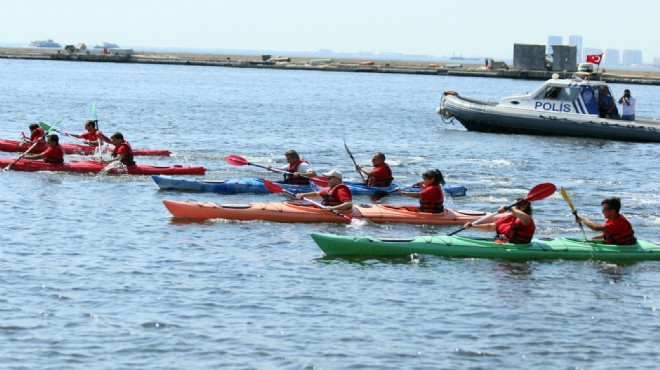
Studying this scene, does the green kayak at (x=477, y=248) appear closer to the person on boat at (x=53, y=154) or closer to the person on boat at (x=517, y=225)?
the person on boat at (x=517, y=225)

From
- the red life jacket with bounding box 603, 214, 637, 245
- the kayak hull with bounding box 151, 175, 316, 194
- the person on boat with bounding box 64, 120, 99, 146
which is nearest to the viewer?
the red life jacket with bounding box 603, 214, 637, 245

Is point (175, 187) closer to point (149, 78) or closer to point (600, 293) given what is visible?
point (600, 293)

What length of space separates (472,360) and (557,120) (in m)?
25.7

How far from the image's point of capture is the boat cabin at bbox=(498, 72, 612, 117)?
37562mm

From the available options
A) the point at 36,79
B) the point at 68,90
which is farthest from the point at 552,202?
the point at 36,79

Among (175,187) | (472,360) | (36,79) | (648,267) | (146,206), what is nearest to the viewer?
(472,360)

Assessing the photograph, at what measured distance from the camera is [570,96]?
124 feet

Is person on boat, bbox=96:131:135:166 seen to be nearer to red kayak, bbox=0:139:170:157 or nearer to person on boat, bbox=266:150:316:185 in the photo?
red kayak, bbox=0:139:170:157

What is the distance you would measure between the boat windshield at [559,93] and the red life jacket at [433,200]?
1790cm

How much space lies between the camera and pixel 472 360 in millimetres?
13336

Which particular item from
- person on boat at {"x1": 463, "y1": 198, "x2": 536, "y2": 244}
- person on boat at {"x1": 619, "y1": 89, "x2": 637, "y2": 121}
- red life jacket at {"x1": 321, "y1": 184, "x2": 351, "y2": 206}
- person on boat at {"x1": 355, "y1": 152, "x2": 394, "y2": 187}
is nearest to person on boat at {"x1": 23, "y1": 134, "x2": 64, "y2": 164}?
person on boat at {"x1": 355, "y1": 152, "x2": 394, "y2": 187}

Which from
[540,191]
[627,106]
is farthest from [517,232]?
[627,106]

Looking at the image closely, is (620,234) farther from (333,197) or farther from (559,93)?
(559,93)

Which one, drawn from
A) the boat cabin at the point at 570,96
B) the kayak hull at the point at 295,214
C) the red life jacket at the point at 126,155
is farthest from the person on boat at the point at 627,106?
the red life jacket at the point at 126,155
